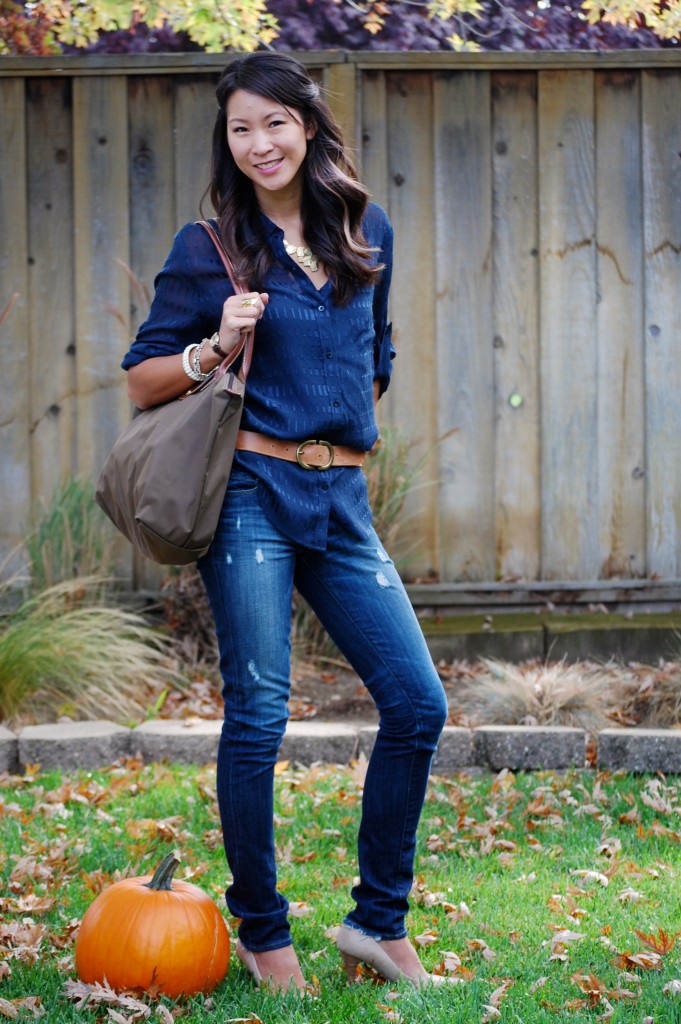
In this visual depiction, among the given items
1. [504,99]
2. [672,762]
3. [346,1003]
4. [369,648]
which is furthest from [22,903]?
[504,99]

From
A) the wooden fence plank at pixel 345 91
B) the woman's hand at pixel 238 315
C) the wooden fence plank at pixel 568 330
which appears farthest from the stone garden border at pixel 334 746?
the wooden fence plank at pixel 345 91

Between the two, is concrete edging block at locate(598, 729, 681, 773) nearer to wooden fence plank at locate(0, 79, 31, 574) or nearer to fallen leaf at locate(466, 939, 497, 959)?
fallen leaf at locate(466, 939, 497, 959)

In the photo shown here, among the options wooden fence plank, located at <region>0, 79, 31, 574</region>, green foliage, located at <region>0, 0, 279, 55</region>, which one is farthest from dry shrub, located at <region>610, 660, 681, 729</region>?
green foliage, located at <region>0, 0, 279, 55</region>

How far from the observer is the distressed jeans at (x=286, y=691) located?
8.24ft

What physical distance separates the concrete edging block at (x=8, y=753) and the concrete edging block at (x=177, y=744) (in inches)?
15.5

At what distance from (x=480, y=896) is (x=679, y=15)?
4774 millimetres

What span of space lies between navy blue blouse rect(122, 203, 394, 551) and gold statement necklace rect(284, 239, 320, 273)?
0.02m

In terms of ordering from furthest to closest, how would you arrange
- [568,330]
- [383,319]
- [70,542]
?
[568,330], [70,542], [383,319]

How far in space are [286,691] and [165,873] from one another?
48 centimetres

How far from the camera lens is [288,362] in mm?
2586

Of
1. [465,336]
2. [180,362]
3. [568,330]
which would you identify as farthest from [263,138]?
[568,330]

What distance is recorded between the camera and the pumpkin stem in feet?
8.69

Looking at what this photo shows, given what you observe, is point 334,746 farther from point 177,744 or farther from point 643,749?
point 643,749

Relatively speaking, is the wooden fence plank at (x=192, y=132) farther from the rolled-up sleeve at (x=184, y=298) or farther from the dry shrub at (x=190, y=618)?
the rolled-up sleeve at (x=184, y=298)
